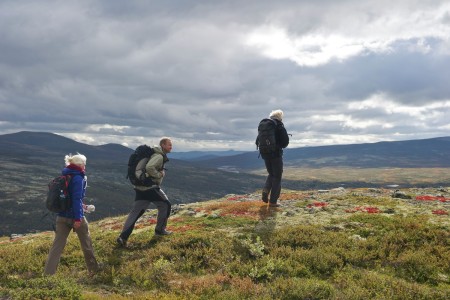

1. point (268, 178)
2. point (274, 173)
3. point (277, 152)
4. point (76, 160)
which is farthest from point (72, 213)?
point (268, 178)

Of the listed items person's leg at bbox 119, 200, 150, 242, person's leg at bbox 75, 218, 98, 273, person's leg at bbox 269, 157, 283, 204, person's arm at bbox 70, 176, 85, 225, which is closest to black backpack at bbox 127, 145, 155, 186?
person's leg at bbox 119, 200, 150, 242

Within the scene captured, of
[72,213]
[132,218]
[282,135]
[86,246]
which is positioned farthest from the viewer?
[282,135]

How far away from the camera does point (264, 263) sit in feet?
38.3

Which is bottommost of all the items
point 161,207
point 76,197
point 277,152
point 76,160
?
point 161,207

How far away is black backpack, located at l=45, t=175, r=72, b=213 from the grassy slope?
198 centimetres

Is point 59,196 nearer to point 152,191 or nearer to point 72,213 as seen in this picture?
point 72,213

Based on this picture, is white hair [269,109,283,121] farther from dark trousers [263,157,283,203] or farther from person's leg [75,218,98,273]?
person's leg [75,218,98,273]

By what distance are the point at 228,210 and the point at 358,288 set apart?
1083cm

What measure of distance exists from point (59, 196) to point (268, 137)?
9.71 meters

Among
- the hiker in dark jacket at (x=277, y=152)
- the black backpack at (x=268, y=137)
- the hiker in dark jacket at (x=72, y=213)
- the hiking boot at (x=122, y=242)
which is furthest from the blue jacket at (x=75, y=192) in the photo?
the hiker in dark jacket at (x=277, y=152)

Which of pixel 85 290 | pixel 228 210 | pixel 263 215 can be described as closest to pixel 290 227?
pixel 263 215

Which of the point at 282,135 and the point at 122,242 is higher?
the point at 282,135

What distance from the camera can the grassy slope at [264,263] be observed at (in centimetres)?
971

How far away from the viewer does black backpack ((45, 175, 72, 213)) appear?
10750 millimetres
